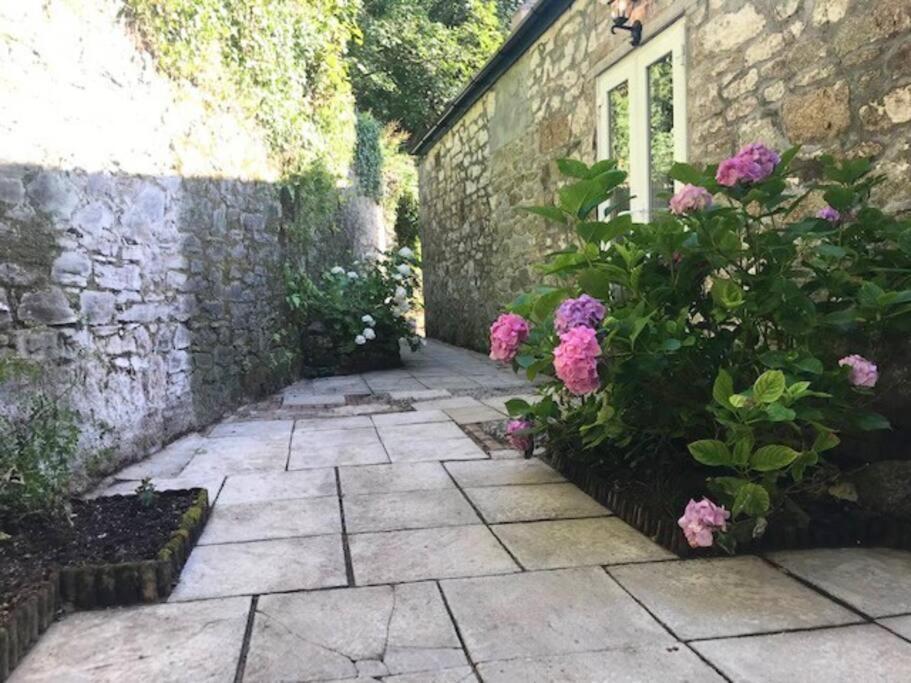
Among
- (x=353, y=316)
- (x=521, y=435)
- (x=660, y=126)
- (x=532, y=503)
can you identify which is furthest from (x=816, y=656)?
(x=353, y=316)

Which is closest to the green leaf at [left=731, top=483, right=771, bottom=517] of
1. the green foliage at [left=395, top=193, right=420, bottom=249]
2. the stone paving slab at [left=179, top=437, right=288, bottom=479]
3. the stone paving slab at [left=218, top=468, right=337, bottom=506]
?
the stone paving slab at [left=218, top=468, right=337, bottom=506]

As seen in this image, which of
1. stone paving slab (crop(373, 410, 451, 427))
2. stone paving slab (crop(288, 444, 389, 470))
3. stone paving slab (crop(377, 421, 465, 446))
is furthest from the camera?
stone paving slab (crop(373, 410, 451, 427))

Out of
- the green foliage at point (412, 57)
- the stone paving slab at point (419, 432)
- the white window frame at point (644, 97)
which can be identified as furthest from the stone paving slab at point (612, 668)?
the green foliage at point (412, 57)

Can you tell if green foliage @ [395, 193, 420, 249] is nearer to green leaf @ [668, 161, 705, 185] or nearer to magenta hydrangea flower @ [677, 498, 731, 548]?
green leaf @ [668, 161, 705, 185]

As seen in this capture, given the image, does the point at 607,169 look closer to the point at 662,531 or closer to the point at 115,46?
the point at 662,531

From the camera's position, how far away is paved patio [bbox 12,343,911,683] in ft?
4.99

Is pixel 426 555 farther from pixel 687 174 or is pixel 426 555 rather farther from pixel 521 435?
pixel 687 174

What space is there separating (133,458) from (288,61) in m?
3.58

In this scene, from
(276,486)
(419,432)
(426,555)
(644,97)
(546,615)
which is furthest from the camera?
(644,97)

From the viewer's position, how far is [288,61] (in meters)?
5.57

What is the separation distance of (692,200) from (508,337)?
83 centimetres

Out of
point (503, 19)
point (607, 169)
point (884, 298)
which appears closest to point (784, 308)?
point (884, 298)

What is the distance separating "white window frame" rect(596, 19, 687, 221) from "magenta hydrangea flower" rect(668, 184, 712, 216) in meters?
1.56

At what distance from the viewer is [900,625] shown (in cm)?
165
